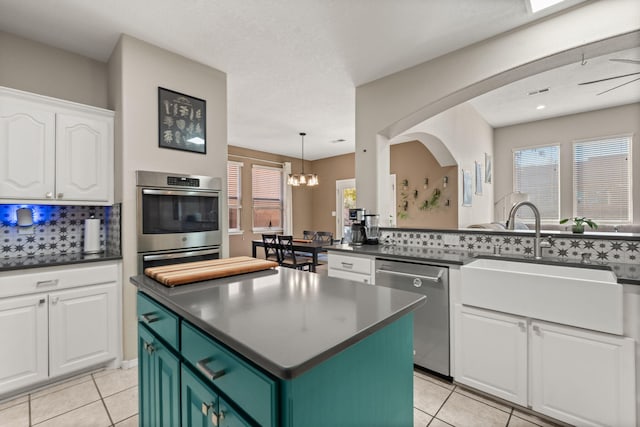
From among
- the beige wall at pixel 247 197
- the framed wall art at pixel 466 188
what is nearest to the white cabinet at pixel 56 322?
the beige wall at pixel 247 197

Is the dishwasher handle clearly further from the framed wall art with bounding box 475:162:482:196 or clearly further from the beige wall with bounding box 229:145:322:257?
the beige wall with bounding box 229:145:322:257

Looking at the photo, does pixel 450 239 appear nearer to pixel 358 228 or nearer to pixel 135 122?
pixel 358 228

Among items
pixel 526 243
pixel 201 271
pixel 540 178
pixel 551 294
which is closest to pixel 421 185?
pixel 540 178

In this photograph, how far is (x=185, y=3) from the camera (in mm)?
2029

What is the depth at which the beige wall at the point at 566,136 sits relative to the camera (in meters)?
4.78

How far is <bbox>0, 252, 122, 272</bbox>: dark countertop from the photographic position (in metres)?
1.96

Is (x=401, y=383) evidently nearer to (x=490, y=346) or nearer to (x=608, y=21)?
(x=490, y=346)

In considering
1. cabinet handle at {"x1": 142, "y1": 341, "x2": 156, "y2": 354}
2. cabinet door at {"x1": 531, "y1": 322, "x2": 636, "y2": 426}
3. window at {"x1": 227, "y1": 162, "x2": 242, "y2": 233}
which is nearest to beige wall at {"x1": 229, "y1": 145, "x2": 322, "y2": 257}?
window at {"x1": 227, "y1": 162, "x2": 242, "y2": 233}

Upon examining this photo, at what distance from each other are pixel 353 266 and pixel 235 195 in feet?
14.2

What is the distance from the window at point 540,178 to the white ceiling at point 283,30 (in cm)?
434

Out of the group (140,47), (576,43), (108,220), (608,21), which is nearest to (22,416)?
(108,220)

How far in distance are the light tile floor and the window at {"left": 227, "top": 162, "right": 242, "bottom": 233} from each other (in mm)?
4178

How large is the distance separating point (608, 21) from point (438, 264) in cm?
190

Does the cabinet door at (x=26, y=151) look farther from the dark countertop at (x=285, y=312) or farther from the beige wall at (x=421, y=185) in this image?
the beige wall at (x=421, y=185)
